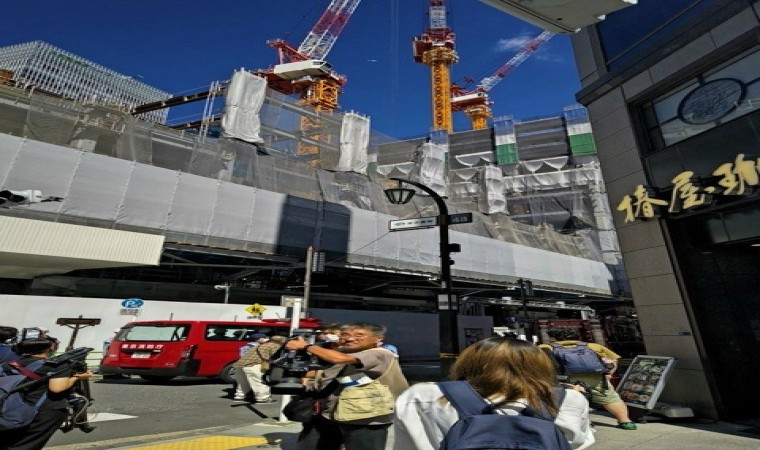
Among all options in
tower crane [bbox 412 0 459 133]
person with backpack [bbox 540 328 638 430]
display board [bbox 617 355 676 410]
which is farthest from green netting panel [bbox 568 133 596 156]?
person with backpack [bbox 540 328 638 430]

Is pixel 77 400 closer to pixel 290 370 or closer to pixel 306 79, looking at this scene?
pixel 290 370

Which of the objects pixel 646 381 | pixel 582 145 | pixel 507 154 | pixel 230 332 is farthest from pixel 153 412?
pixel 582 145

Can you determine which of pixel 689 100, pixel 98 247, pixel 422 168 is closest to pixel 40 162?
pixel 98 247

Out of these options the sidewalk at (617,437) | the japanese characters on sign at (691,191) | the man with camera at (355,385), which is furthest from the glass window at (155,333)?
the japanese characters on sign at (691,191)

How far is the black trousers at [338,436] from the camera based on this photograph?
2844 millimetres

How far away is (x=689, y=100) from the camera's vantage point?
26.6 feet

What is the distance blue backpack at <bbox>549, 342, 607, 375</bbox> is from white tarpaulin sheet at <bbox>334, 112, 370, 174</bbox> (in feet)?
56.9

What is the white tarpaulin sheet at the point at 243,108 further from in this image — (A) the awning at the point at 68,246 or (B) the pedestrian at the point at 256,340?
(B) the pedestrian at the point at 256,340

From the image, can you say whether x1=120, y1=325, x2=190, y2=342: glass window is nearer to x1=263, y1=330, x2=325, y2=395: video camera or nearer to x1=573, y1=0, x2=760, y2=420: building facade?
x1=263, y1=330, x2=325, y2=395: video camera

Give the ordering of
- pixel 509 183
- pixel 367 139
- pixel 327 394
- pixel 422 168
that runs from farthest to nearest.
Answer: pixel 509 183
pixel 422 168
pixel 367 139
pixel 327 394

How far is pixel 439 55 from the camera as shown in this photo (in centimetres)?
7325

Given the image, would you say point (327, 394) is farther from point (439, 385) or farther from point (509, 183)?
point (509, 183)

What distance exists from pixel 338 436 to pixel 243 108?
62.9ft

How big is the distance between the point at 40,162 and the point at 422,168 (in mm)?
23566
